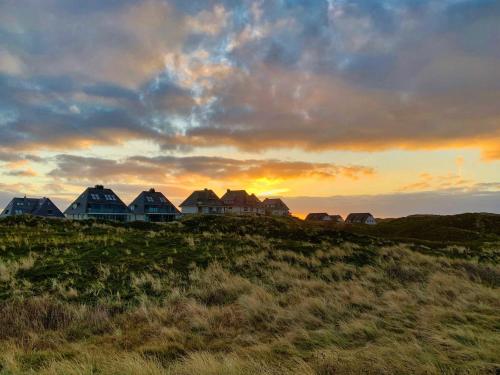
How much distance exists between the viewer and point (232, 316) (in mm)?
9820

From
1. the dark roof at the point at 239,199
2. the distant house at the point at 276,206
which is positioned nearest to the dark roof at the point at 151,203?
the dark roof at the point at 239,199

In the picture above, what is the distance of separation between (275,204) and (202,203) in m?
34.7

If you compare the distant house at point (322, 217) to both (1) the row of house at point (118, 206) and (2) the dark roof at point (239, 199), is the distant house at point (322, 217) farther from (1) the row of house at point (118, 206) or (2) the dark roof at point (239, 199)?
(1) the row of house at point (118, 206)

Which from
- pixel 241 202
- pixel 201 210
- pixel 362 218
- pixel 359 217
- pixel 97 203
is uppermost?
pixel 241 202

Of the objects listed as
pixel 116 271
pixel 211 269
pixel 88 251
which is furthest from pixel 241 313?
pixel 88 251

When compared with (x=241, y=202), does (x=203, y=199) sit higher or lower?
higher

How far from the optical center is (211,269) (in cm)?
1612

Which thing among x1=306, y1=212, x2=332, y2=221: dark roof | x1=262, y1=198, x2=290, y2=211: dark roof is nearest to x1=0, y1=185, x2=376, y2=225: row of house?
x1=262, y1=198, x2=290, y2=211: dark roof

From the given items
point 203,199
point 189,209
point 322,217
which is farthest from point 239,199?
point 322,217

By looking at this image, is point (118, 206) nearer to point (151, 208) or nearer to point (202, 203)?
point (151, 208)

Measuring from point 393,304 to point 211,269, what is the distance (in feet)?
26.4

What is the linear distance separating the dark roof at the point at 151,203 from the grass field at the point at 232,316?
70.5 meters

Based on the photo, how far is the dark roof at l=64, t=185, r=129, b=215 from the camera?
8094 centimetres

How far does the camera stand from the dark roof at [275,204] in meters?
128
